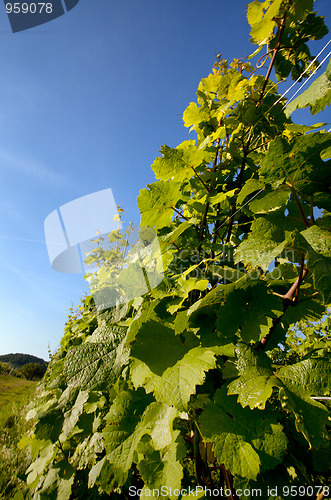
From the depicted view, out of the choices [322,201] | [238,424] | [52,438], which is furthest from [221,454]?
[52,438]

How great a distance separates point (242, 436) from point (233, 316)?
0.34 m

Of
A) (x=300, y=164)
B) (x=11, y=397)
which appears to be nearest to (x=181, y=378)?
(x=300, y=164)

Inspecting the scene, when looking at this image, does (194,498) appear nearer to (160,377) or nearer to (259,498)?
(259,498)

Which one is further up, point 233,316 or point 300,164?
point 300,164

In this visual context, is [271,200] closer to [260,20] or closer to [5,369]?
[260,20]

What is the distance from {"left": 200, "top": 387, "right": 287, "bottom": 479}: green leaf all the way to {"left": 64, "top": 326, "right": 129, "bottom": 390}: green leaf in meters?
0.35

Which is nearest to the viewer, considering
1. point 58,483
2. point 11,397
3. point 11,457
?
point 58,483

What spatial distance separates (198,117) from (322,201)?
2.24ft

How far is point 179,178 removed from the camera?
36.9 inches

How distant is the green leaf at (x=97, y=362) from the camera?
88cm

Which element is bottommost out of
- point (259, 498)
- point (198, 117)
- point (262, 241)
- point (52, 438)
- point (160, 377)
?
point (259, 498)

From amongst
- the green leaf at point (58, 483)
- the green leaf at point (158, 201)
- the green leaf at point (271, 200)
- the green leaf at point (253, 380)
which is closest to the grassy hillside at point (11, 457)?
the green leaf at point (58, 483)

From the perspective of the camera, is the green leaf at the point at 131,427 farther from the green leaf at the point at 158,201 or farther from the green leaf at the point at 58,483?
the green leaf at the point at 58,483

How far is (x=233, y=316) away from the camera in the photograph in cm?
75
